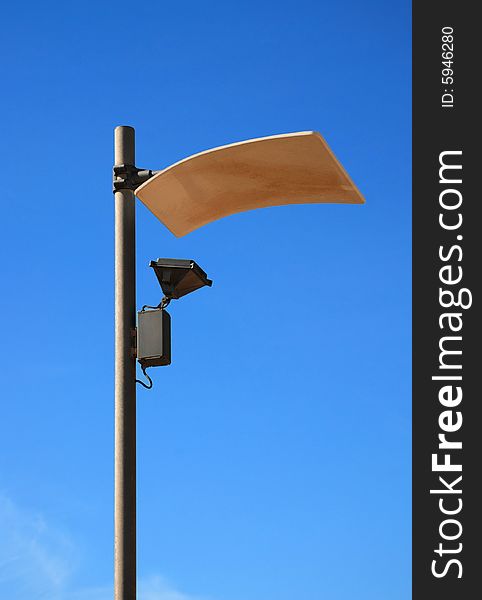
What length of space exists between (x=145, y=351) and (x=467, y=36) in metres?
4.96

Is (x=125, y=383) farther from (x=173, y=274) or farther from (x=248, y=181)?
(x=248, y=181)

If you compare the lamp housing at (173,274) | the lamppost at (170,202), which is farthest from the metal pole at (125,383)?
the lamp housing at (173,274)

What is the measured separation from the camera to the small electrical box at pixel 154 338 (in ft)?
20.9

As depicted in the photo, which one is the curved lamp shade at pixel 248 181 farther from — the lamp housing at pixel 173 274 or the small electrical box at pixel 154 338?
the small electrical box at pixel 154 338

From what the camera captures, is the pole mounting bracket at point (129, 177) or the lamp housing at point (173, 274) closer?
the lamp housing at point (173, 274)

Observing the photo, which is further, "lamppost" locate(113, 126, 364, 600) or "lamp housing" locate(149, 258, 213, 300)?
"lamp housing" locate(149, 258, 213, 300)

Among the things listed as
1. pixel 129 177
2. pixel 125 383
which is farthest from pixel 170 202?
pixel 125 383

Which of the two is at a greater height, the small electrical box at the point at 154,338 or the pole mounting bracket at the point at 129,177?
the pole mounting bracket at the point at 129,177

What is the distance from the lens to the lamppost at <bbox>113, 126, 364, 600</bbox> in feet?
19.7

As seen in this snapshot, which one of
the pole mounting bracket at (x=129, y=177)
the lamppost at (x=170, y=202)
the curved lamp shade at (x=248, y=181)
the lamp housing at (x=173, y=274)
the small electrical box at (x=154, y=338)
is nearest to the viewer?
the curved lamp shade at (x=248, y=181)

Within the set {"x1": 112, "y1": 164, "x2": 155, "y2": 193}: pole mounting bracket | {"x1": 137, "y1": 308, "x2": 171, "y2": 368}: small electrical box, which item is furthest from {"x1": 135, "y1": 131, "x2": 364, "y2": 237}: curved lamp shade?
{"x1": 137, "y1": 308, "x2": 171, "y2": 368}: small electrical box

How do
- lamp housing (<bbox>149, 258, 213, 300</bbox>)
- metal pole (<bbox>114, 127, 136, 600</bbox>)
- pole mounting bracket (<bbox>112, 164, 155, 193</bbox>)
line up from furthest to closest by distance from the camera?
pole mounting bracket (<bbox>112, 164, 155, 193</bbox>) < lamp housing (<bbox>149, 258, 213, 300</bbox>) < metal pole (<bbox>114, 127, 136, 600</bbox>)

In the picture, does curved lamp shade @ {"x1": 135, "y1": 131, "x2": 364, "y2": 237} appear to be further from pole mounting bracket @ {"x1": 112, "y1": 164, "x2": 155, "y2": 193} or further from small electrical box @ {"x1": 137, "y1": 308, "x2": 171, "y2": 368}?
small electrical box @ {"x1": 137, "y1": 308, "x2": 171, "y2": 368}

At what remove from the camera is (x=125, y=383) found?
6.43 metres
